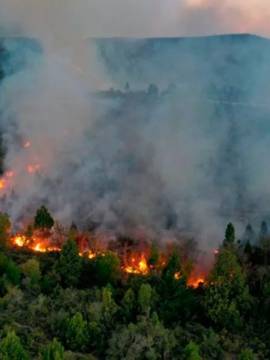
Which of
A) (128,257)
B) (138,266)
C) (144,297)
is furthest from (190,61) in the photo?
(144,297)

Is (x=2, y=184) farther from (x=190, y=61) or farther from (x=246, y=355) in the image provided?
(x=190, y=61)

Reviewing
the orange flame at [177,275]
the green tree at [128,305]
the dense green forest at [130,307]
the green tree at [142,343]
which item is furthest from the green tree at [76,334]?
the orange flame at [177,275]

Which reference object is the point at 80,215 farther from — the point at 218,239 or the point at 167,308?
the point at 167,308

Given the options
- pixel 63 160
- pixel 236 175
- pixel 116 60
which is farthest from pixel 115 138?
pixel 116 60

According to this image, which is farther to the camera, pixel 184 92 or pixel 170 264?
pixel 184 92

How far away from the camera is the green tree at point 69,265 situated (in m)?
39.0

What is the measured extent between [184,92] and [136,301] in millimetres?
50093

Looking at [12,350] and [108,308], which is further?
[108,308]

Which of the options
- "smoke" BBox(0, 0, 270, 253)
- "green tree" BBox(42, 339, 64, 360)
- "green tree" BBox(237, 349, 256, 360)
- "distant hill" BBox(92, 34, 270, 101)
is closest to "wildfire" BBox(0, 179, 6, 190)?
"smoke" BBox(0, 0, 270, 253)

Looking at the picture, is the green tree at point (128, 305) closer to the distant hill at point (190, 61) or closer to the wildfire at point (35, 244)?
the wildfire at point (35, 244)

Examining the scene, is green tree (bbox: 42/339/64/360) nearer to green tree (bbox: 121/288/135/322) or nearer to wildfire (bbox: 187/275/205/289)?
green tree (bbox: 121/288/135/322)

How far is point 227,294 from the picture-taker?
1422 inches

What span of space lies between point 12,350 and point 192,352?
7.53 metres

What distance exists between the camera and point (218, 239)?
4862 centimetres
